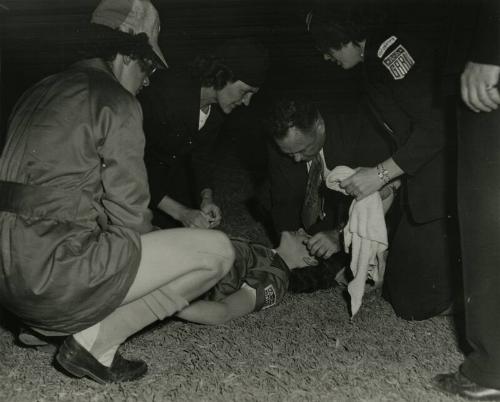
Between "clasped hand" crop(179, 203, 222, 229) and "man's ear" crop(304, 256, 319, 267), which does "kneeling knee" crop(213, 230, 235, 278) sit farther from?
"man's ear" crop(304, 256, 319, 267)

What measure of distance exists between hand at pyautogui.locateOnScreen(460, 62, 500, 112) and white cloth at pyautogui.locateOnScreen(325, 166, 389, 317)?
3.16 feet

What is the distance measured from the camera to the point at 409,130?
269 cm

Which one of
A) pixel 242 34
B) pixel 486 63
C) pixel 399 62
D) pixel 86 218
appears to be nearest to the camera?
pixel 486 63

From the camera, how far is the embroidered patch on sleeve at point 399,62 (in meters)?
2.61

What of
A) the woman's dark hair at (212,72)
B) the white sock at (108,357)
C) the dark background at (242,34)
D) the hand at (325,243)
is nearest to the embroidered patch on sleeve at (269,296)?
the hand at (325,243)

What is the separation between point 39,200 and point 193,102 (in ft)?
4.21

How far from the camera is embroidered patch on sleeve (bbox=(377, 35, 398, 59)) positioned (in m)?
2.61

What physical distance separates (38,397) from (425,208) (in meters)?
1.73

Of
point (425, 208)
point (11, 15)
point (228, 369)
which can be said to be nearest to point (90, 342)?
point (228, 369)

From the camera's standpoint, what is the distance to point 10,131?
185cm

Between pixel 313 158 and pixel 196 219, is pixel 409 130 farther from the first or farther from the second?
pixel 196 219

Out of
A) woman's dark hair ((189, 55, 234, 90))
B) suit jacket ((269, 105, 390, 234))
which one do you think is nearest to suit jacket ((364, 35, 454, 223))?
suit jacket ((269, 105, 390, 234))

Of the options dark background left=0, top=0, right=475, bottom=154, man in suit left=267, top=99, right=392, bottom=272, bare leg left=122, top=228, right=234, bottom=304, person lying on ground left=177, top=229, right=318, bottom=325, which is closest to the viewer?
bare leg left=122, top=228, right=234, bottom=304

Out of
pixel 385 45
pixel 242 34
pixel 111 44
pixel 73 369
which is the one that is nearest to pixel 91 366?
pixel 73 369
